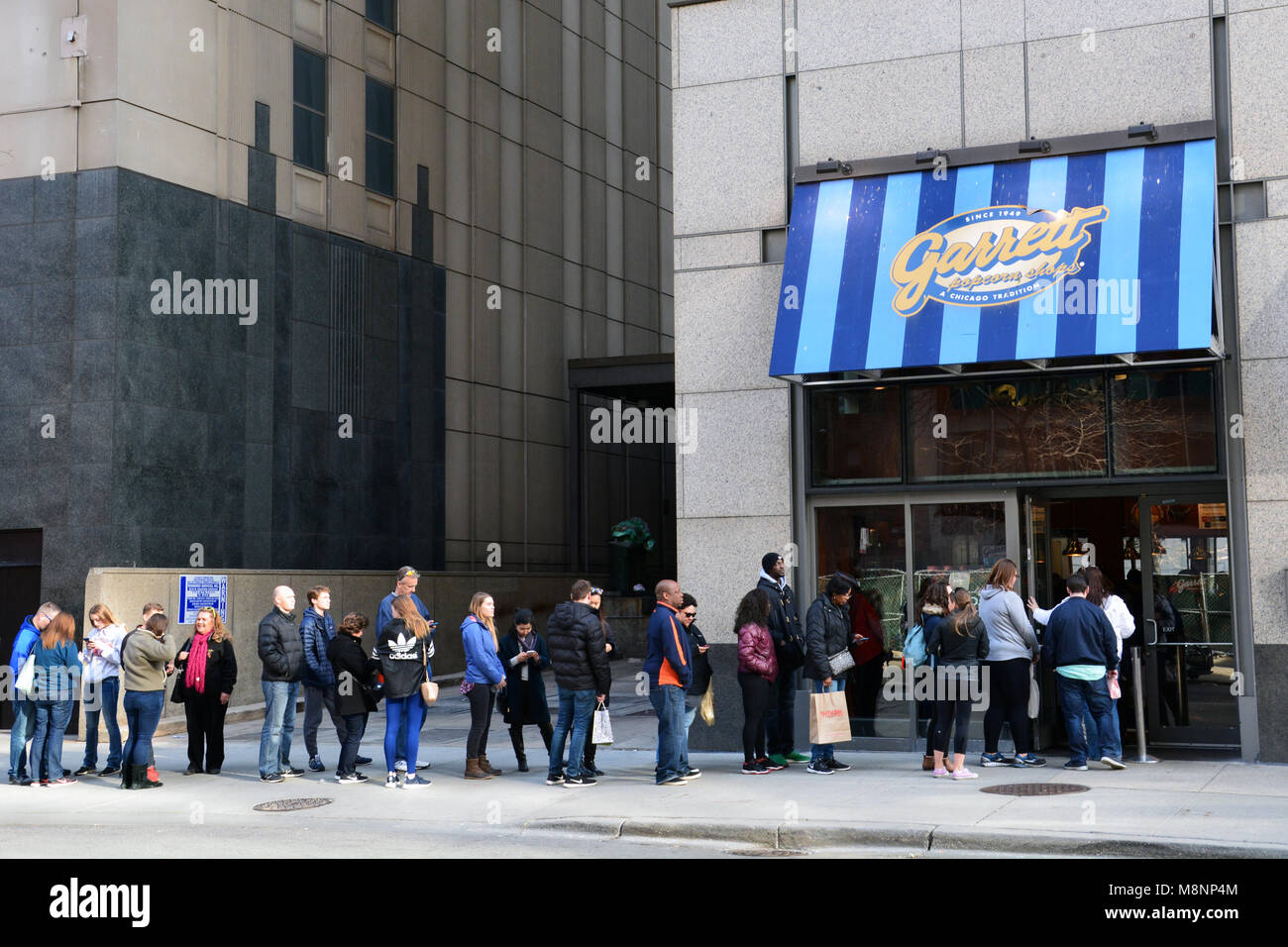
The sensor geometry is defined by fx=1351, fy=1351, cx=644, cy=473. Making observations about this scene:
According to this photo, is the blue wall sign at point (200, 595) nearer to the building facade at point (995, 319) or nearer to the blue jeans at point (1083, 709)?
the building facade at point (995, 319)

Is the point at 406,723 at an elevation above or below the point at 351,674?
below

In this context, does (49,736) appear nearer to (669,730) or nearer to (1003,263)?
(669,730)

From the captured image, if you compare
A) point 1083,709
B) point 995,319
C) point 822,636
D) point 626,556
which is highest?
point 995,319

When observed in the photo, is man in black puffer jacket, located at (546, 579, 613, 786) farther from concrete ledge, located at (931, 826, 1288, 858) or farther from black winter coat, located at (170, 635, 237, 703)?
concrete ledge, located at (931, 826, 1288, 858)

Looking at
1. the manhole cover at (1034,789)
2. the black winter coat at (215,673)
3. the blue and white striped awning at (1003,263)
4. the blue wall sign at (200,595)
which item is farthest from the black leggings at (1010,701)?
the blue wall sign at (200,595)

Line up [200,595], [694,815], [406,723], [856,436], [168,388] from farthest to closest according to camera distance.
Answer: [168,388]
[200,595]
[856,436]
[406,723]
[694,815]

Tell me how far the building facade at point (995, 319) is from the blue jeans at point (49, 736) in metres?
6.71

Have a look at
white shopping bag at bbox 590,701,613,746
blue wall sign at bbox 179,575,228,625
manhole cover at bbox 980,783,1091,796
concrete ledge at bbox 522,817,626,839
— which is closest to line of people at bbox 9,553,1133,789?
white shopping bag at bbox 590,701,613,746

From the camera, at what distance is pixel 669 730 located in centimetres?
1259

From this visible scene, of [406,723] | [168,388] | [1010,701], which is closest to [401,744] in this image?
[406,723]

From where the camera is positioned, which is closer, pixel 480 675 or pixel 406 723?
→ pixel 406 723

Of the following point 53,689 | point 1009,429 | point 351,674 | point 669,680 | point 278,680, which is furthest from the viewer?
point 1009,429

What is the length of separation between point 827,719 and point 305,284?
1376 centimetres
